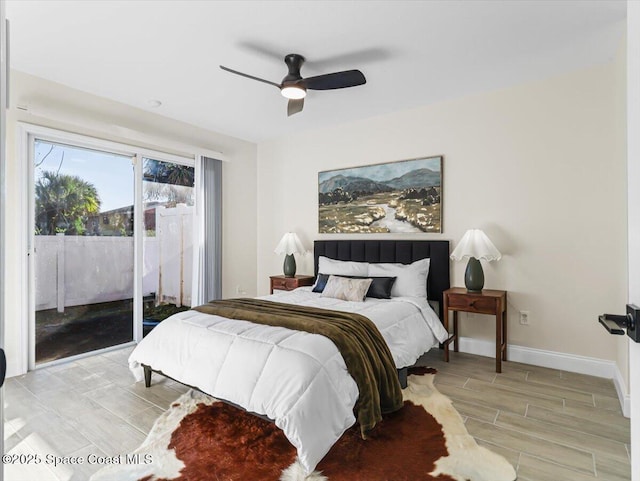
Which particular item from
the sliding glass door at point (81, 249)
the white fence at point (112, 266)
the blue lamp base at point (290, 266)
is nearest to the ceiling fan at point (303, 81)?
the sliding glass door at point (81, 249)

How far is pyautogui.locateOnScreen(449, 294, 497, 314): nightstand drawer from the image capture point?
3.31m

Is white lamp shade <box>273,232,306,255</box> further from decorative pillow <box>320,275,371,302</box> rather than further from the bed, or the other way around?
the bed

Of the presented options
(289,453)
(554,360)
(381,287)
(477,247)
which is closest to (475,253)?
(477,247)

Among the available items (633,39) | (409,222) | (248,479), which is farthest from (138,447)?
(409,222)

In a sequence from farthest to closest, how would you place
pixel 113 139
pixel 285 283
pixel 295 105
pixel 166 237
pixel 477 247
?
pixel 285 283, pixel 166 237, pixel 113 139, pixel 477 247, pixel 295 105

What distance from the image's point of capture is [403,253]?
4.13 m

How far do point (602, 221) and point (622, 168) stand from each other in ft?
1.76

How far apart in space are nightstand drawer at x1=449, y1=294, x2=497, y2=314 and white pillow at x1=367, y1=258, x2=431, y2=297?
327 millimetres

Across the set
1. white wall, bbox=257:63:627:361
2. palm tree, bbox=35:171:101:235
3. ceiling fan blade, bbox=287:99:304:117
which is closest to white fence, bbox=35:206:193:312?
palm tree, bbox=35:171:101:235

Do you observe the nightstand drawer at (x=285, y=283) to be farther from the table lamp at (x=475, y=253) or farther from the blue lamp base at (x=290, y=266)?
the table lamp at (x=475, y=253)

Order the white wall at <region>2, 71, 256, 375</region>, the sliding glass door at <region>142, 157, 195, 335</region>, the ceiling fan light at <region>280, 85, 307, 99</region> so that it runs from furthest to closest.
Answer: the sliding glass door at <region>142, 157, 195, 335</region>
the white wall at <region>2, 71, 256, 375</region>
the ceiling fan light at <region>280, 85, 307, 99</region>

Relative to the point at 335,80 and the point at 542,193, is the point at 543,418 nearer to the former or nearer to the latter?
the point at 542,193

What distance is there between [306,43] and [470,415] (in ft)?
10.0

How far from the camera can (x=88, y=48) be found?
2904 mm
